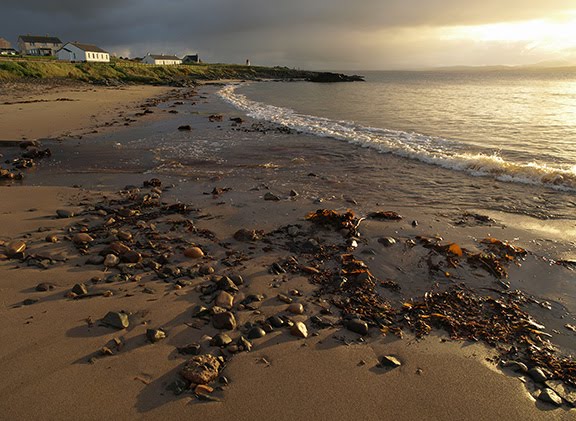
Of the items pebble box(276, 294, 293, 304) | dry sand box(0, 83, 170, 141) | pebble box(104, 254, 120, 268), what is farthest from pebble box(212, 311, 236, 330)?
dry sand box(0, 83, 170, 141)

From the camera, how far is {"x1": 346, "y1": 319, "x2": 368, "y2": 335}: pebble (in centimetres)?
402

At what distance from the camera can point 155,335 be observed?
368 centimetres

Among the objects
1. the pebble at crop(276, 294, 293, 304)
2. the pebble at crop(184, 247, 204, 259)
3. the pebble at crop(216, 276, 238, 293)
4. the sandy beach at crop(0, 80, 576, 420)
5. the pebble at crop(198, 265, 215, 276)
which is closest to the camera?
the sandy beach at crop(0, 80, 576, 420)

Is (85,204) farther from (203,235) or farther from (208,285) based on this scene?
(208,285)

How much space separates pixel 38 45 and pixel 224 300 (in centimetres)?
12574

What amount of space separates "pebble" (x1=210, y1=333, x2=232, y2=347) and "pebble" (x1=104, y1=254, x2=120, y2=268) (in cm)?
225

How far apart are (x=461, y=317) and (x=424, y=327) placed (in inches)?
23.0

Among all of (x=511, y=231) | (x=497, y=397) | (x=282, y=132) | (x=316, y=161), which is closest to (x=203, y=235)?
(x=497, y=397)

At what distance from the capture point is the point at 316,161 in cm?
1260

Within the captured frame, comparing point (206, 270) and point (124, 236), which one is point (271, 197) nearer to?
point (124, 236)

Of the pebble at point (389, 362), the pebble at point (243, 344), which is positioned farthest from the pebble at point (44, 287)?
the pebble at point (389, 362)

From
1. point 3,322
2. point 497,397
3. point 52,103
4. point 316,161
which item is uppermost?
point 52,103

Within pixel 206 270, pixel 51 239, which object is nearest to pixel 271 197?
pixel 206 270

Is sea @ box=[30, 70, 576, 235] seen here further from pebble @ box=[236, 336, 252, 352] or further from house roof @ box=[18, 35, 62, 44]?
house roof @ box=[18, 35, 62, 44]
